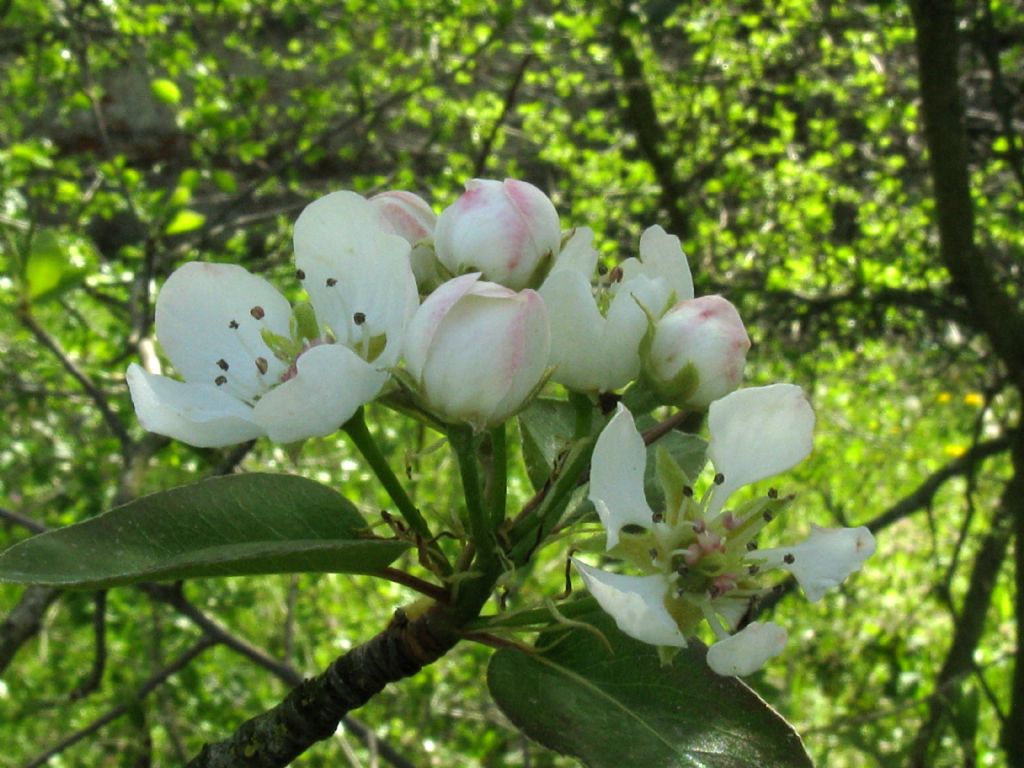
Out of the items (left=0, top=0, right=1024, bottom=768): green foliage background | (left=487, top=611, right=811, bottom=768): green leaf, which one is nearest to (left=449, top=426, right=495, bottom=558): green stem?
(left=487, top=611, right=811, bottom=768): green leaf

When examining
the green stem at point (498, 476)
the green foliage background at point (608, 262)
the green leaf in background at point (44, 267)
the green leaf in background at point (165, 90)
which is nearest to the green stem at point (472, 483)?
the green stem at point (498, 476)

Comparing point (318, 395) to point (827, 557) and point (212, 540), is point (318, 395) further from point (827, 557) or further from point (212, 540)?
point (827, 557)

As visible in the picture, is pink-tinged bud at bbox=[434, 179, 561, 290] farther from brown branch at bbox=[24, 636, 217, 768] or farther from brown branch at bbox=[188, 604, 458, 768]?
brown branch at bbox=[24, 636, 217, 768]

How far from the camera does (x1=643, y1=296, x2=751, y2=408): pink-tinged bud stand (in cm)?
89

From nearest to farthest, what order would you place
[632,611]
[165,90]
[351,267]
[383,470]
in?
[632,611] < [383,470] < [351,267] < [165,90]

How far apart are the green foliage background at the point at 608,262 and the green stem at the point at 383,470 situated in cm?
Answer: 88

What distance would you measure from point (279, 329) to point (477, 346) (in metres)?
0.33

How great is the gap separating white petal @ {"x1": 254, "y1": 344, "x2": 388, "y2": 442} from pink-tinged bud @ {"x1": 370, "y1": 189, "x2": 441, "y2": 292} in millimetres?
174

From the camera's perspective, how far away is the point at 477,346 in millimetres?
785

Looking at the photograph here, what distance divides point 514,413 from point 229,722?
2.25 metres

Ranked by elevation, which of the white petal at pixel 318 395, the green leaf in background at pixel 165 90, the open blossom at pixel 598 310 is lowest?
the green leaf in background at pixel 165 90

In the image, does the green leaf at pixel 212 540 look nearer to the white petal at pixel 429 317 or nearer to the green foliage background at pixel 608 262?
the white petal at pixel 429 317

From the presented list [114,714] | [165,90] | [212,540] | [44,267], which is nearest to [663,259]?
[212,540]

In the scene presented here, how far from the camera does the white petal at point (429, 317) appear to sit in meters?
0.79
